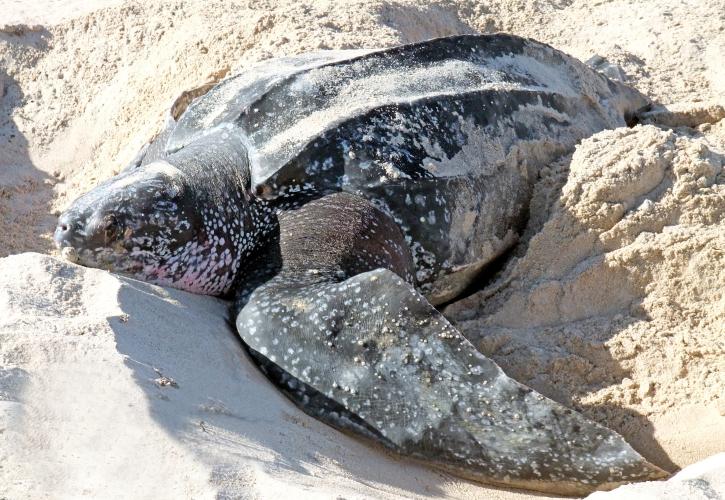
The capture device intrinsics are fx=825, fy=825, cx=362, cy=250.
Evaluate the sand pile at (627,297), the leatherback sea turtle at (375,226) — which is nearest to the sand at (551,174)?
the sand pile at (627,297)

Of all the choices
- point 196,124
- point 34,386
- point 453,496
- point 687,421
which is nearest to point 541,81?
point 196,124

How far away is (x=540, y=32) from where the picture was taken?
5.04m

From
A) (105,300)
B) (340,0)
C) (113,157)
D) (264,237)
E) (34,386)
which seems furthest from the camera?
(340,0)

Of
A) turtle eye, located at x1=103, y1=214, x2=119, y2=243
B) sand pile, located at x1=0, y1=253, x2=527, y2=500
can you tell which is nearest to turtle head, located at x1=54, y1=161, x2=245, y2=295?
turtle eye, located at x1=103, y1=214, x2=119, y2=243

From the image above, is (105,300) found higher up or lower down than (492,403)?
lower down

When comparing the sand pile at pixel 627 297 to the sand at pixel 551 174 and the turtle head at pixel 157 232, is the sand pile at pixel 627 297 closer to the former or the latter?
the sand at pixel 551 174

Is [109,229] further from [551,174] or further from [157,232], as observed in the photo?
[551,174]

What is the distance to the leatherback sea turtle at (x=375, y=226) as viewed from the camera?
204 centimetres

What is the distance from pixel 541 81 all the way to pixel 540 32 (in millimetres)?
1830

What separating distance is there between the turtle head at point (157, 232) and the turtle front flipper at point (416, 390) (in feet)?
0.94

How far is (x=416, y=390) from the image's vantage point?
2.07 metres

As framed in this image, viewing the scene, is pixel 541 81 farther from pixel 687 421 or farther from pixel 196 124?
pixel 687 421

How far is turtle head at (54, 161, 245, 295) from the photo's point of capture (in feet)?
8.04

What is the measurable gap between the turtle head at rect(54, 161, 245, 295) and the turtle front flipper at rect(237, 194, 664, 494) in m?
0.29
